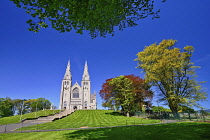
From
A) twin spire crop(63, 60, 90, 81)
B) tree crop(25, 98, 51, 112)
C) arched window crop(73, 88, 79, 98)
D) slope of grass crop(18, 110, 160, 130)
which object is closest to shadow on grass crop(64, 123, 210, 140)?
slope of grass crop(18, 110, 160, 130)

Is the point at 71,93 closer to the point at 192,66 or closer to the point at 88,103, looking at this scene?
the point at 88,103

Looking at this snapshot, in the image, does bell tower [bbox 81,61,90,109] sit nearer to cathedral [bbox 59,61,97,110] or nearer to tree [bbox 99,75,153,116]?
cathedral [bbox 59,61,97,110]

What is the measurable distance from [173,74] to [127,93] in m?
12.3

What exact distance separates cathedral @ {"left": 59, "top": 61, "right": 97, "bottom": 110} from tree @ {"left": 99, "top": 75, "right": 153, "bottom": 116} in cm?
4036

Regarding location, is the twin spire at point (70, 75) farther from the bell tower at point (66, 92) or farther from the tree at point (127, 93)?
the tree at point (127, 93)

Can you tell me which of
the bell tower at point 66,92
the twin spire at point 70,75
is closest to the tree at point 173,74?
the bell tower at point 66,92

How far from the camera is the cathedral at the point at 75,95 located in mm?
72562

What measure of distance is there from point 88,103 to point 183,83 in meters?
61.7

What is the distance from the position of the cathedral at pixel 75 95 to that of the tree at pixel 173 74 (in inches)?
2310

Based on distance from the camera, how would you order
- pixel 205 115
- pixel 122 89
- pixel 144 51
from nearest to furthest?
pixel 205 115 → pixel 144 51 → pixel 122 89

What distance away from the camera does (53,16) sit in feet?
21.1

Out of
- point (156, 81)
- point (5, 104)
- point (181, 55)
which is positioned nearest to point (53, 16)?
point (156, 81)

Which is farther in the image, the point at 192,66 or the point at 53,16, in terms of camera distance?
the point at 192,66

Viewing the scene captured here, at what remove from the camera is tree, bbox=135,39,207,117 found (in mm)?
20995
